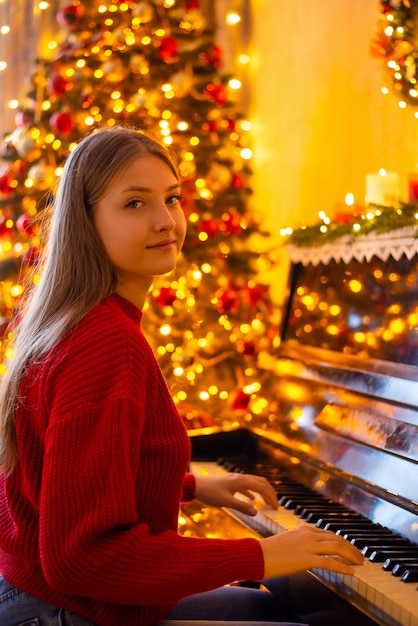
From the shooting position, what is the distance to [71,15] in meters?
4.07

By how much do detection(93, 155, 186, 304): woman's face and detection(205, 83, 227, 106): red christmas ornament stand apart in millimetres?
2812

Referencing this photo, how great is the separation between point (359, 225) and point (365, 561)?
3.67 ft

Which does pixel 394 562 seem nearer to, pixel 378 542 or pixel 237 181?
pixel 378 542

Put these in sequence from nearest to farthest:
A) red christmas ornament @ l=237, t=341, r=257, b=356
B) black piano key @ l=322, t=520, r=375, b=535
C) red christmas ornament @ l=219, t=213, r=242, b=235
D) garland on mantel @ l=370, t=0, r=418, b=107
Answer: black piano key @ l=322, t=520, r=375, b=535, garland on mantel @ l=370, t=0, r=418, b=107, red christmas ornament @ l=237, t=341, r=257, b=356, red christmas ornament @ l=219, t=213, r=242, b=235

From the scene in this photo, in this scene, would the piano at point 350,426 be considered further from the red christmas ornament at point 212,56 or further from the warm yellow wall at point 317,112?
the red christmas ornament at point 212,56

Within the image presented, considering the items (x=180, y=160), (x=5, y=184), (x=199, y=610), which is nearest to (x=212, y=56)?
(x=180, y=160)

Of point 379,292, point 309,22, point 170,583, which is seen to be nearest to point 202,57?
point 309,22

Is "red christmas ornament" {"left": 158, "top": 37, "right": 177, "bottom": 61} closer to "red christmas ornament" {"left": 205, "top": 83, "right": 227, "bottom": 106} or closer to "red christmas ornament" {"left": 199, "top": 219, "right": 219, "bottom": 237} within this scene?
"red christmas ornament" {"left": 205, "top": 83, "right": 227, "bottom": 106}

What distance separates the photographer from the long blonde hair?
1.36 meters

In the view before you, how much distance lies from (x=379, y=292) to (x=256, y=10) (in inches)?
119

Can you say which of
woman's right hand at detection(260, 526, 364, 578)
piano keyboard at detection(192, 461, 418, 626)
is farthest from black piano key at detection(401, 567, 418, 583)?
woman's right hand at detection(260, 526, 364, 578)

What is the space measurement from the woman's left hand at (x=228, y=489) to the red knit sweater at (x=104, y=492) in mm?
477

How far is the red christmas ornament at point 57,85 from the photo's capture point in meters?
3.79

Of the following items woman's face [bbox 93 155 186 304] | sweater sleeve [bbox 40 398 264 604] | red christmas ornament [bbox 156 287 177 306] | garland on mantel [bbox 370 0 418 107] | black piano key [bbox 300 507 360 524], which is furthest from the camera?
red christmas ornament [bbox 156 287 177 306]
